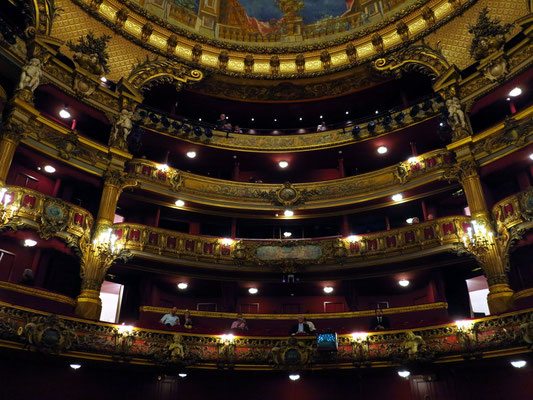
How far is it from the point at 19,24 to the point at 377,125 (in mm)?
17434

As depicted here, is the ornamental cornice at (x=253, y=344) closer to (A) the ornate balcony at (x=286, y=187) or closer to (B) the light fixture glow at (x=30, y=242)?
(B) the light fixture glow at (x=30, y=242)

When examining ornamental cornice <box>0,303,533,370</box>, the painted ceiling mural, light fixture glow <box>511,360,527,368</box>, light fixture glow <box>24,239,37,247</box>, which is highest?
the painted ceiling mural

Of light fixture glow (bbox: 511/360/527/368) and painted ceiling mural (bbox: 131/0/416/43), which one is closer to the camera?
light fixture glow (bbox: 511/360/527/368)

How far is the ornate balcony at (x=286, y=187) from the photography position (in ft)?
62.7

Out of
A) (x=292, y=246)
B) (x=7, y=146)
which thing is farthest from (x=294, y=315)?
(x=7, y=146)

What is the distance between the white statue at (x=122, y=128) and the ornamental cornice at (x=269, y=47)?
19.5 feet

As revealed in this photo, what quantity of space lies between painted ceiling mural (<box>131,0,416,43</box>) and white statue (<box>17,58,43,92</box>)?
34.5ft

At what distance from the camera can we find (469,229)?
16.5m

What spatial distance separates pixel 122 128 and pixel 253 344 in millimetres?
11333

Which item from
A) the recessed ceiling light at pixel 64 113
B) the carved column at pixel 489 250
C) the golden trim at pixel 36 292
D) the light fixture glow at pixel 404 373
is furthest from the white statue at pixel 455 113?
the golden trim at pixel 36 292

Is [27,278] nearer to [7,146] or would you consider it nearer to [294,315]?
[7,146]

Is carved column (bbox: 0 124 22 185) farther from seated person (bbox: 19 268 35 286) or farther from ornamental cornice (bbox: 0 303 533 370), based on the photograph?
ornamental cornice (bbox: 0 303 533 370)

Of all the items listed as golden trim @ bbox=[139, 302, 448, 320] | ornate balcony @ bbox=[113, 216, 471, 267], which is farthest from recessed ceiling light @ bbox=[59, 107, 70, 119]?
golden trim @ bbox=[139, 302, 448, 320]

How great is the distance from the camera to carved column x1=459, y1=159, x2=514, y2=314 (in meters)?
14.3
